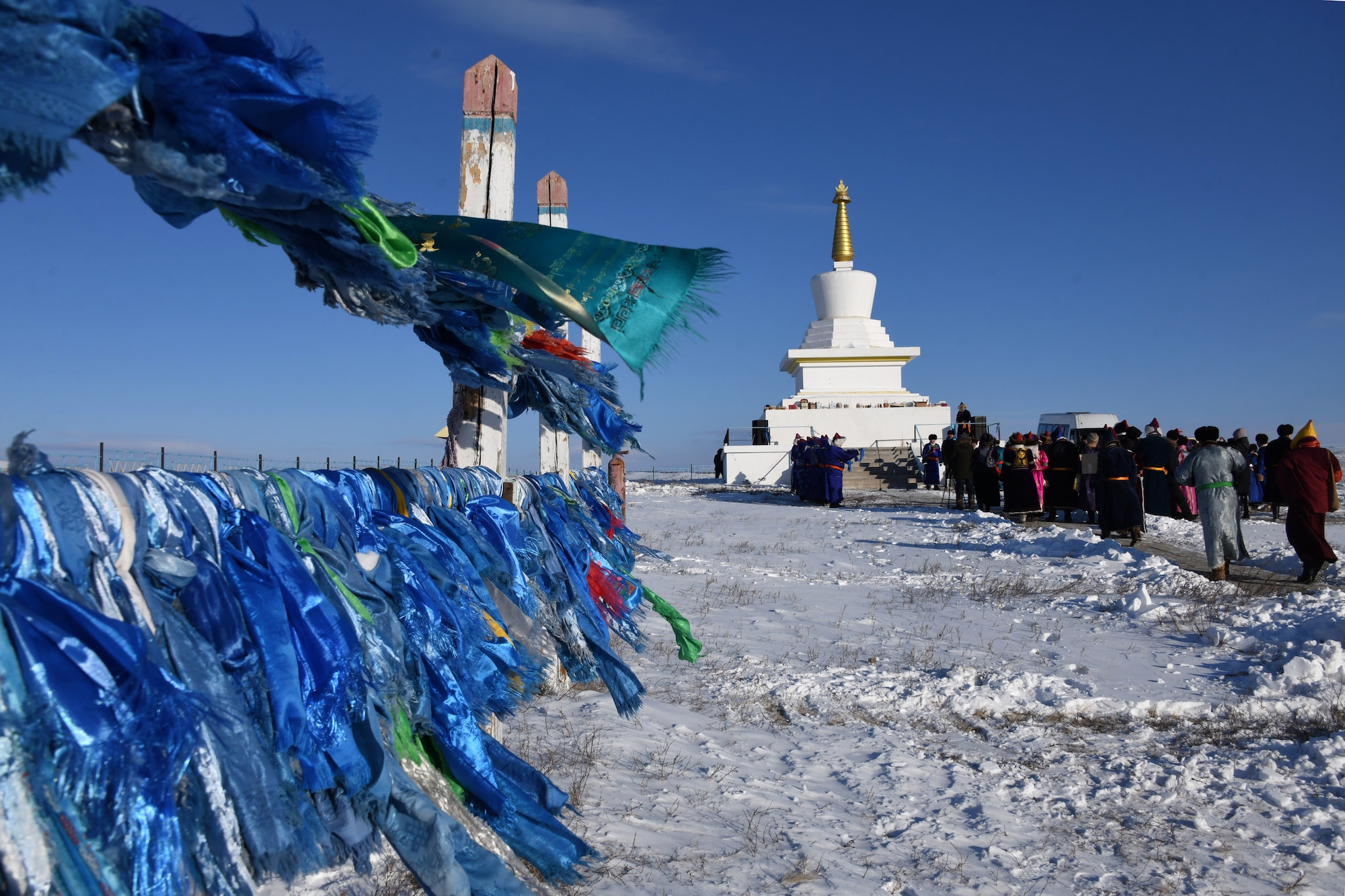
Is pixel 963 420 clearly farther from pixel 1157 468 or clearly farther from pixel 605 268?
pixel 605 268

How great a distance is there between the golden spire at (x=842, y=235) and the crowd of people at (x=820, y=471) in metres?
15.6

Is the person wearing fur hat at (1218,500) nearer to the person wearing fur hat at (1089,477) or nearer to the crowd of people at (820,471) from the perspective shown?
the person wearing fur hat at (1089,477)

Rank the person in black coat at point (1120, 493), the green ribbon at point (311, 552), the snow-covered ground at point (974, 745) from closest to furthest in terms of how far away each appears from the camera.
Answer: the green ribbon at point (311, 552) → the snow-covered ground at point (974, 745) → the person in black coat at point (1120, 493)

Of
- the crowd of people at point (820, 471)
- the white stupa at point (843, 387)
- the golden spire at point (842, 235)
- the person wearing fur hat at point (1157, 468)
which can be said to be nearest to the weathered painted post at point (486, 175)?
the person wearing fur hat at point (1157, 468)

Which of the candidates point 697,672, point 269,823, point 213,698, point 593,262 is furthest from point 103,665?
point 697,672

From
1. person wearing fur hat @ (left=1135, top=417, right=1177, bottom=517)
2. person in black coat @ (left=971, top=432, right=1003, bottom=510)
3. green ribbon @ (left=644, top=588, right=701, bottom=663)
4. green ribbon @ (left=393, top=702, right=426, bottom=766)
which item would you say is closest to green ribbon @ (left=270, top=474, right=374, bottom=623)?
green ribbon @ (left=393, top=702, right=426, bottom=766)

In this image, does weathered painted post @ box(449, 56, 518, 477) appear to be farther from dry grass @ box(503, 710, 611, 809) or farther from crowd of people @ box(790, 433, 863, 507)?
crowd of people @ box(790, 433, 863, 507)

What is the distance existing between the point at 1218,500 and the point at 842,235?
28554 millimetres

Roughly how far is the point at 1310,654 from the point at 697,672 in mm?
3740

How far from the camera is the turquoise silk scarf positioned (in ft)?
6.83

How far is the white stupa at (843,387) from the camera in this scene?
92.8 ft

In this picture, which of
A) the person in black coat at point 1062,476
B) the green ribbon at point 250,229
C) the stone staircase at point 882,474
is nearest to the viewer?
the green ribbon at point 250,229

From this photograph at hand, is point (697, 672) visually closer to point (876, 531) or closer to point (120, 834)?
point (120, 834)

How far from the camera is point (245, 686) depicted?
4.65 ft
